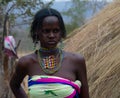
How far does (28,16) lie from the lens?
25.6ft

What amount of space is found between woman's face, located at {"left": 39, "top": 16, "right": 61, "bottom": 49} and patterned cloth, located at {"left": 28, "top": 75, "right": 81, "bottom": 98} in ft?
0.67

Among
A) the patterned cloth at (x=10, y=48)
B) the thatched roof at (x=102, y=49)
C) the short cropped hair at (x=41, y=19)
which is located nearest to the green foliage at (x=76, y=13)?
the thatched roof at (x=102, y=49)

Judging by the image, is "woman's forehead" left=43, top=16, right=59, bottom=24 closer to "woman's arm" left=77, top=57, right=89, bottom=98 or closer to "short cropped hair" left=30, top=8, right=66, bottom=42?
"short cropped hair" left=30, top=8, right=66, bottom=42

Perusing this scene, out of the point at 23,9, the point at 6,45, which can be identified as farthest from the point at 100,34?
the point at 23,9

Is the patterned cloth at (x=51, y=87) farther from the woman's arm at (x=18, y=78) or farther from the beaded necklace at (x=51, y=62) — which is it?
the woman's arm at (x=18, y=78)

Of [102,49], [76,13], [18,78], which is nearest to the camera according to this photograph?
[18,78]

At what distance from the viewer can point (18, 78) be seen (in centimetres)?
251

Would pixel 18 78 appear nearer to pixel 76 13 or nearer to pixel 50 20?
pixel 50 20

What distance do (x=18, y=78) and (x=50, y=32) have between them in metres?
0.39

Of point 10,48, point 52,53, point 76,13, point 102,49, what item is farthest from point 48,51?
point 76,13

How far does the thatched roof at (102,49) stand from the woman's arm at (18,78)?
102 cm

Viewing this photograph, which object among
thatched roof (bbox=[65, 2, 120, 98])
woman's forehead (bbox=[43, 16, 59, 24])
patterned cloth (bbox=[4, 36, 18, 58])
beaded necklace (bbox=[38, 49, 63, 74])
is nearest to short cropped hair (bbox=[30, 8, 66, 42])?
woman's forehead (bbox=[43, 16, 59, 24])

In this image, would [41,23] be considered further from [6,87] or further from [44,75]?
[6,87]

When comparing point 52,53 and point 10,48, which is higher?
point 52,53
